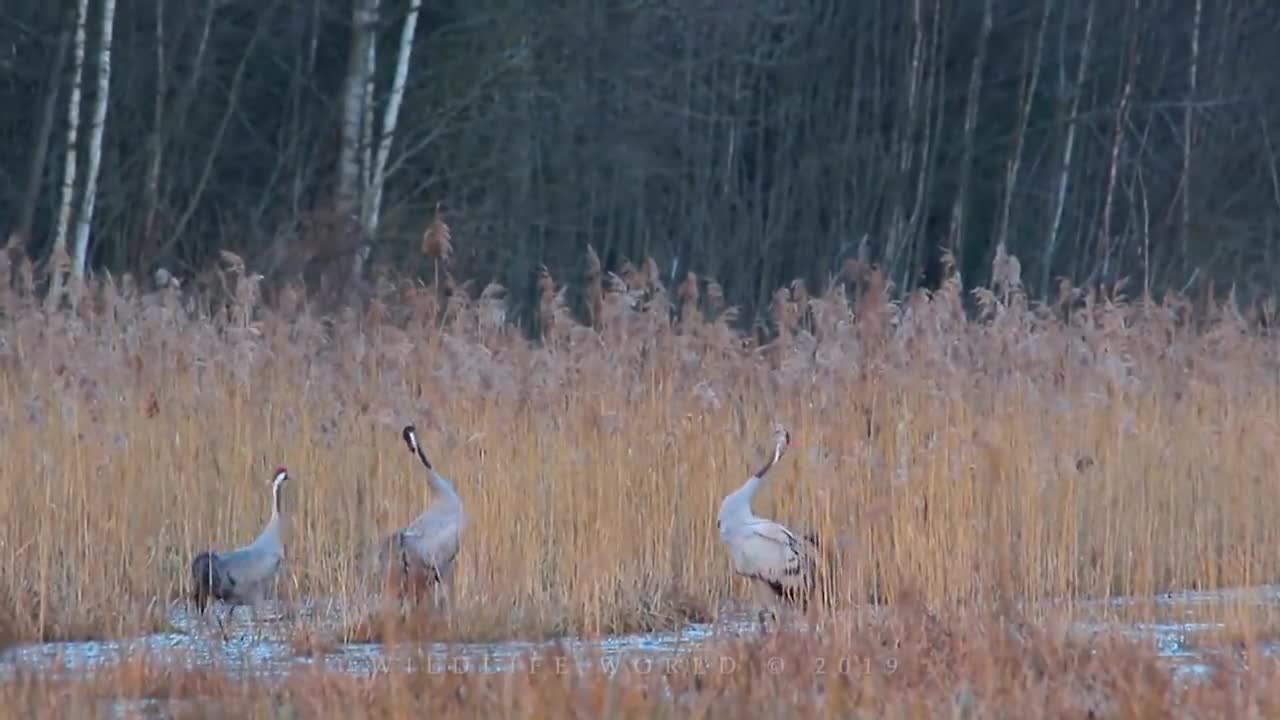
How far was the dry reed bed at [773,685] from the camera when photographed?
19.2ft

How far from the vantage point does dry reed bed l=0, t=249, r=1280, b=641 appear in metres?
8.89

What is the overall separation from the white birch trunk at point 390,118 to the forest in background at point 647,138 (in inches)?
1.4

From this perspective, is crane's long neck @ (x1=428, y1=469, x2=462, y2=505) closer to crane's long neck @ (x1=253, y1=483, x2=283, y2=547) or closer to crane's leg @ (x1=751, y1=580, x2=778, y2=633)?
crane's long neck @ (x1=253, y1=483, x2=283, y2=547)

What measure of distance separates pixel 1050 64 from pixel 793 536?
20456mm

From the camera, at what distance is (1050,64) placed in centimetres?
2781

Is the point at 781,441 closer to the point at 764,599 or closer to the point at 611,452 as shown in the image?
the point at 764,599

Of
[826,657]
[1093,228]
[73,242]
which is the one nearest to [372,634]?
[826,657]

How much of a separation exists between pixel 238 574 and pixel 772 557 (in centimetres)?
189

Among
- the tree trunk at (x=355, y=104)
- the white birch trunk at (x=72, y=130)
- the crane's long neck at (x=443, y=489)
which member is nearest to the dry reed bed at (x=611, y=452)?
the crane's long neck at (x=443, y=489)

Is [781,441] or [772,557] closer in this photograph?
[772,557]

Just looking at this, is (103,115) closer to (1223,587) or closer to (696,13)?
(696,13)

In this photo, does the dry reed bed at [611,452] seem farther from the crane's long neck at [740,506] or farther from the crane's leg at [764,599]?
the crane's long neck at [740,506]

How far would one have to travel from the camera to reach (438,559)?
8.43 metres

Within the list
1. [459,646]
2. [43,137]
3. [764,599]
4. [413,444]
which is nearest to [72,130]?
[43,137]
